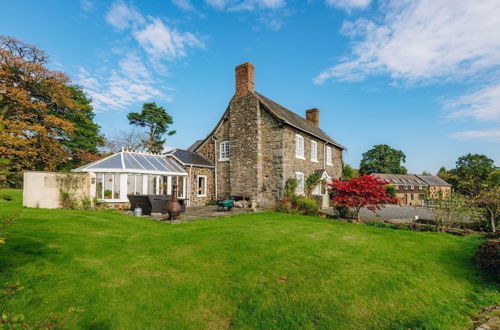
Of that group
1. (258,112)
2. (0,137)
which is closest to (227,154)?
(258,112)

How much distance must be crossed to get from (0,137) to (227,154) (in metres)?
16.1

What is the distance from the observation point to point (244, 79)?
19.5 metres

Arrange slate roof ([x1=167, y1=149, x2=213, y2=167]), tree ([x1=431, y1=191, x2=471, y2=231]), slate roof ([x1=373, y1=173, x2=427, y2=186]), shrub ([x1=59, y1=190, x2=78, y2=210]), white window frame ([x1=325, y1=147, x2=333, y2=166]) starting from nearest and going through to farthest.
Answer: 1. tree ([x1=431, y1=191, x2=471, y2=231])
2. shrub ([x1=59, y1=190, x2=78, y2=210])
3. slate roof ([x1=167, y1=149, x2=213, y2=167])
4. white window frame ([x1=325, y1=147, x2=333, y2=166])
5. slate roof ([x1=373, y1=173, x2=427, y2=186])

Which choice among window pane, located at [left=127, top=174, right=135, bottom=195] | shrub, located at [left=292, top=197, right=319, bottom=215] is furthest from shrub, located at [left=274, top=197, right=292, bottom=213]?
window pane, located at [left=127, top=174, right=135, bottom=195]

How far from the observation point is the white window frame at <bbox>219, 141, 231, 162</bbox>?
20938 mm

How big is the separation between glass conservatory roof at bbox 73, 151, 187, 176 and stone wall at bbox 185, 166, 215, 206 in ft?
2.69

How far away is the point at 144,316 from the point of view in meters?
4.59

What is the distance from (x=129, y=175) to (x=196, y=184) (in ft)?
17.1

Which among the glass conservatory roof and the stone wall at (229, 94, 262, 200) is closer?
the glass conservatory roof

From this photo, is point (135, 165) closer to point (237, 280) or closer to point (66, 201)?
point (66, 201)

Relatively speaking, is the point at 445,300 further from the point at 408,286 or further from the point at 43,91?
the point at 43,91

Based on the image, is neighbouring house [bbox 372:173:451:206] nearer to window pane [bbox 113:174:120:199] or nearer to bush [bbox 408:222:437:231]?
bush [bbox 408:222:437:231]

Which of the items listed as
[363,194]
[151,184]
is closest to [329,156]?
[363,194]

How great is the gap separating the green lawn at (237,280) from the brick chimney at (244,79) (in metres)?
13.4
